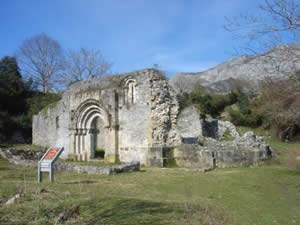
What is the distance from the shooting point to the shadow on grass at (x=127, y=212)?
3.23 m

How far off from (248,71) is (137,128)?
23.9 m

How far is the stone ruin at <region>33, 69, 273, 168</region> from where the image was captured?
1009 cm

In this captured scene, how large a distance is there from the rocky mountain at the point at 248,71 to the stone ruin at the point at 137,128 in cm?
310

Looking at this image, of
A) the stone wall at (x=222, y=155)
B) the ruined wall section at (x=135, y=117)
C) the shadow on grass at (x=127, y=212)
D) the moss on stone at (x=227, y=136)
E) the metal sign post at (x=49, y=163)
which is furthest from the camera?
the moss on stone at (x=227, y=136)

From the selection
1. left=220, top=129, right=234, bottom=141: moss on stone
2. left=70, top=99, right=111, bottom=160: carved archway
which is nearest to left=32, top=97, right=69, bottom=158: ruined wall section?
left=70, top=99, right=111, bottom=160: carved archway

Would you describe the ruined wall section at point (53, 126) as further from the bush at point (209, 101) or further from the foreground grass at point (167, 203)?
the bush at point (209, 101)

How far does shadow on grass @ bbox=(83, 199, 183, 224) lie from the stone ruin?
6164mm

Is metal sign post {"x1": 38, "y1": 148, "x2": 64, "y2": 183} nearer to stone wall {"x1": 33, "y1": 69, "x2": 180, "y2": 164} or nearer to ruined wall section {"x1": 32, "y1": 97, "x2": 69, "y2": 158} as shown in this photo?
stone wall {"x1": 33, "y1": 69, "x2": 180, "y2": 164}

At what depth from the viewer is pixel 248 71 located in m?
31.1

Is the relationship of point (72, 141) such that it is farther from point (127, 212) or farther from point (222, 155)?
point (127, 212)

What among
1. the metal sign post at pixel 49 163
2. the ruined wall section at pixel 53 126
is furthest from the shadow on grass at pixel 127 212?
the ruined wall section at pixel 53 126

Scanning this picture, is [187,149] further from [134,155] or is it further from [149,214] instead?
[149,214]

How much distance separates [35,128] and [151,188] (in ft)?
52.4

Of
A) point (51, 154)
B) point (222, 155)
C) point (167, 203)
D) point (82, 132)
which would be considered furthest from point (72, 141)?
point (167, 203)
